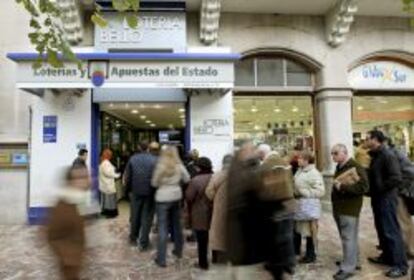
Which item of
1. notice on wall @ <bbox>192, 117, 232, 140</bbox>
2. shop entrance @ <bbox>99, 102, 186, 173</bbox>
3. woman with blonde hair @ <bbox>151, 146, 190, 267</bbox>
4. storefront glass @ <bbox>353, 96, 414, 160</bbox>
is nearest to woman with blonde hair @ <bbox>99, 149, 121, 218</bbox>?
shop entrance @ <bbox>99, 102, 186, 173</bbox>

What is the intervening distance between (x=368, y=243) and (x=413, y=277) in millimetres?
3900

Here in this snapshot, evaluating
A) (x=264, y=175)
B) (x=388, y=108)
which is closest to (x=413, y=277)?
(x=264, y=175)

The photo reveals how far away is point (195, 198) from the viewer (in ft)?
23.0

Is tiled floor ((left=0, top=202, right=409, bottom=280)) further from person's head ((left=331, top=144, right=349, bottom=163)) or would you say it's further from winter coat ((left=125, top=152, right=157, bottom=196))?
person's head ((left=331, top=144, right=349, bottom=163))

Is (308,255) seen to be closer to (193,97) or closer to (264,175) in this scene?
(264,175)

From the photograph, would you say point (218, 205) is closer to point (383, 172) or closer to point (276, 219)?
point (276, 219)

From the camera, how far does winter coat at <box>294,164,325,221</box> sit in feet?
23.1

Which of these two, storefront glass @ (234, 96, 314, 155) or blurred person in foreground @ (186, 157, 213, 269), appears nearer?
blurred person in foreground @ (186, 157, 213, 269)

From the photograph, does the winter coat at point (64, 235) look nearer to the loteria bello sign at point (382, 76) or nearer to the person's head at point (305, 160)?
the person's head at point (305, 160)

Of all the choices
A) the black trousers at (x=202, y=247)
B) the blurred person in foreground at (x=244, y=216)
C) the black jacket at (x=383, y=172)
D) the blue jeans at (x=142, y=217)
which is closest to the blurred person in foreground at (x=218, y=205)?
the black trousers at (x=202, y=247)

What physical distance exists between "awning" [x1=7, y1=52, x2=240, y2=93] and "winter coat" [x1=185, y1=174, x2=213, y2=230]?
11.8ft

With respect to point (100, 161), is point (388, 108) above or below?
Answer: above

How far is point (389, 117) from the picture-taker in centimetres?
1328

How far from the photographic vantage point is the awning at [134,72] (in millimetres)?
9984
